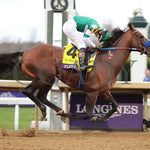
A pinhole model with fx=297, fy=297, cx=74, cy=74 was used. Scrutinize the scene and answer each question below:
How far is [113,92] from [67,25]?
155 centimetres

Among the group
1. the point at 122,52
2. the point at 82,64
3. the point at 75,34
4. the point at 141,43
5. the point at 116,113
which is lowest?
the point at 116,113

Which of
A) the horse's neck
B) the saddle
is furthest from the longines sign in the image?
the horse's neck

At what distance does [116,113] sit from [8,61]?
2118mm

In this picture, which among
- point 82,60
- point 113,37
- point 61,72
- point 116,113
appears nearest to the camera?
point 82,60

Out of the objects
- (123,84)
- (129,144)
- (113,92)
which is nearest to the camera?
(129,144)

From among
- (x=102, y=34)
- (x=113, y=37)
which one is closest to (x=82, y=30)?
(x=102, y=34)

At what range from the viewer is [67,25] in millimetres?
4703

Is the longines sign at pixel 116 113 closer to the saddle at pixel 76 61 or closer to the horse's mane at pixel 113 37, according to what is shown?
the saddle at pixel 76 61

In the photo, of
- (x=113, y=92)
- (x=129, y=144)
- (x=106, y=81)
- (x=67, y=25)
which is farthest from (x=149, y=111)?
(x=67, y=25)

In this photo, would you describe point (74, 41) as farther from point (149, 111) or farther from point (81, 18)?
point (149, 111)

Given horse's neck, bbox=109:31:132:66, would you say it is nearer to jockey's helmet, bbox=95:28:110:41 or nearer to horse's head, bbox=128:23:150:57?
horse's head, bbox=128:23:150:57

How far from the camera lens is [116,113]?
17.6 ft

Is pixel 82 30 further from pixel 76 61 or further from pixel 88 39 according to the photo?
pixel 76 61

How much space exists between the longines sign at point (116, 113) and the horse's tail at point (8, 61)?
1246 mm
